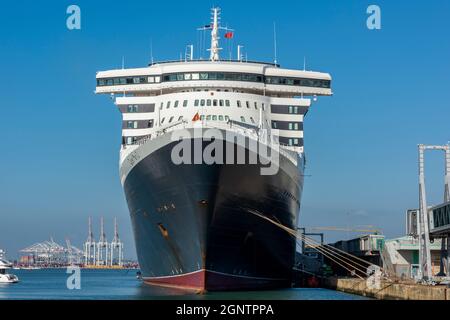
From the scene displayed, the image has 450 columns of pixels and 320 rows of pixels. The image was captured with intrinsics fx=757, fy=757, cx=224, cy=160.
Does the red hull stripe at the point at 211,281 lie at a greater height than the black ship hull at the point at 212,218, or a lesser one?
lesser

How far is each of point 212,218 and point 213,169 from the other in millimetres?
2119

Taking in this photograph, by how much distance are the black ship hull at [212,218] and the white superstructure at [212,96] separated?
457 centimetres

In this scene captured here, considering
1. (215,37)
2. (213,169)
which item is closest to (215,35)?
(215,37)

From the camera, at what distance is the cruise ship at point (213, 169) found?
32094 millimetres

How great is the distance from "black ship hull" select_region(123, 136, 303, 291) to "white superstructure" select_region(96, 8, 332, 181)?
457cm

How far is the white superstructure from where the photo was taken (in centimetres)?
3969

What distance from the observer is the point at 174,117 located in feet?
129
